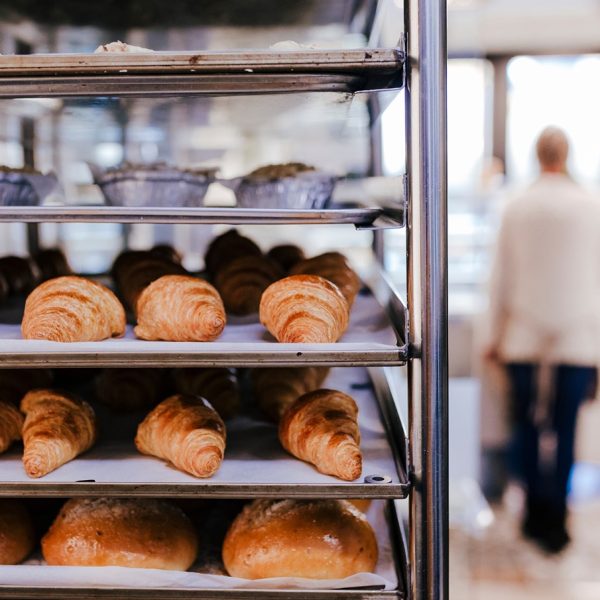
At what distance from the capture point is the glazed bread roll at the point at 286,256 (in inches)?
79.8

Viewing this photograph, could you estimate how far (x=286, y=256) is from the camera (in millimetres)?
2064

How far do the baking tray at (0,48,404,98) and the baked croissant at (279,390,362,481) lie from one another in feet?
2.11

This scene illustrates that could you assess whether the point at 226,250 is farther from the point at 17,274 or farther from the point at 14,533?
the point at 14,533

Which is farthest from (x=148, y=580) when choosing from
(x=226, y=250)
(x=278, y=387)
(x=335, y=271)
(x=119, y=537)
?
(x=226, y=250)

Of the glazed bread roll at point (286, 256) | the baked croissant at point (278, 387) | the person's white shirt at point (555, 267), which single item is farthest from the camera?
the person's white shirt at point (555, 267)

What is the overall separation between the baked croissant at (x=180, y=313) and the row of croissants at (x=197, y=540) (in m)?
0.37

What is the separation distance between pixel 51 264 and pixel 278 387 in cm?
87

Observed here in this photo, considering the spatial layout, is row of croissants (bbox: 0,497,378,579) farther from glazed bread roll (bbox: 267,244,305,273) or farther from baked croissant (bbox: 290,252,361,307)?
glazed bread roll (bbox: 267,244,305,273)

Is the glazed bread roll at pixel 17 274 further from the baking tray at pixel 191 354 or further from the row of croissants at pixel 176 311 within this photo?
the baking tray at pixel 191 354

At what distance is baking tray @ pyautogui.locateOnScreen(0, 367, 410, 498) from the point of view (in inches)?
49.4

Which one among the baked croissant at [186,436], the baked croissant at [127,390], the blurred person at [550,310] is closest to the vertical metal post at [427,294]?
the baked croissant at [186,436]

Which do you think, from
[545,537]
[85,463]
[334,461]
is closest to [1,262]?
[85,463]

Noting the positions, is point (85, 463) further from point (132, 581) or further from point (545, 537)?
point (545, 537)

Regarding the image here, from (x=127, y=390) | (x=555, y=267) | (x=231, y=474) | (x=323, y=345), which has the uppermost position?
(x=555, y=267)
